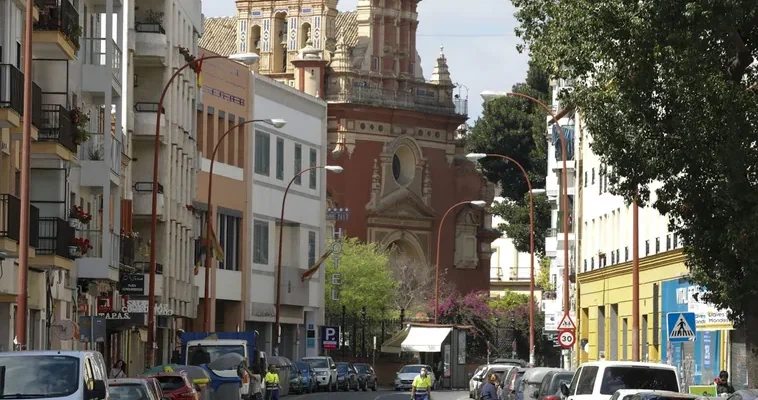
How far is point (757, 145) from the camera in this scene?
101ft

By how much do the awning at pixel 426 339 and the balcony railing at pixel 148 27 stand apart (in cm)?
3026

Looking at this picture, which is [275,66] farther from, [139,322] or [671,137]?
[671,137]

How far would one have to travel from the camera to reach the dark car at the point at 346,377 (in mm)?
87312

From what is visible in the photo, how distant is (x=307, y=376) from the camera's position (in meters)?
79.2

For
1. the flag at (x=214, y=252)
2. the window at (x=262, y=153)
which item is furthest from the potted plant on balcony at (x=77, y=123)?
the window at (x=262, y=153)

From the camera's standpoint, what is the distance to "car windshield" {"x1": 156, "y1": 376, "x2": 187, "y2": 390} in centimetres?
3871

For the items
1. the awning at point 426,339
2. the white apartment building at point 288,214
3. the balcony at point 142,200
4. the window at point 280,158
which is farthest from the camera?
the window at point 280,158

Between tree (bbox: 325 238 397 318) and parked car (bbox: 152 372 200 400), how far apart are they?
7760 centimetres

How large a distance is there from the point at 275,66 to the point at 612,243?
6792cm

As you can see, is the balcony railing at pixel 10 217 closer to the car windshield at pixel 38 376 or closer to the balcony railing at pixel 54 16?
the balcony railing at pixel 54 16

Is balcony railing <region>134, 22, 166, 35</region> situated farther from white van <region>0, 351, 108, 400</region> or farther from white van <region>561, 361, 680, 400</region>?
white van <region>0, 351, 108, 400</region>

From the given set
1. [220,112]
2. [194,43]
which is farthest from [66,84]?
[220,112]

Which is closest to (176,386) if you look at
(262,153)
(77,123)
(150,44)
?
(77,123)

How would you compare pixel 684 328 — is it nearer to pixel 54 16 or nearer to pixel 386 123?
pixel 54 16
